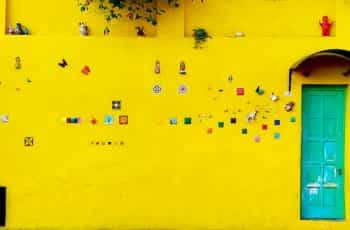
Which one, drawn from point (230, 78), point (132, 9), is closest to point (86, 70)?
point (132, 9)

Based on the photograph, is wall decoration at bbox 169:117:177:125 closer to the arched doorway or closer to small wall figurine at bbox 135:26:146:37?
small wall figurine at bbox 135:26:146:37

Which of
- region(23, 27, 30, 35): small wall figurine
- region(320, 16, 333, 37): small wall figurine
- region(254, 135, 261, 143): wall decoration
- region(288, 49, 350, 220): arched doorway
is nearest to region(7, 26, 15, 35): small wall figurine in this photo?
region(23, 27, 30, 35): small wall figurine

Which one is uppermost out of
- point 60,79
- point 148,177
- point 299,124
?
point 60,79

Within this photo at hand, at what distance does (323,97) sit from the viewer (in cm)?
1105

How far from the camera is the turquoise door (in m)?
11.0

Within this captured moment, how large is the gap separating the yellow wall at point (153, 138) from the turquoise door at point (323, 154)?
0.52 feet

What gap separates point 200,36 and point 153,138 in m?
1.78

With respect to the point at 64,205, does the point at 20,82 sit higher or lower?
higher

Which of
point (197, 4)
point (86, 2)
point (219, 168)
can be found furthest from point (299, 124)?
point (86, 2)

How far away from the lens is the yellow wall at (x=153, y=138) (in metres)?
11.0

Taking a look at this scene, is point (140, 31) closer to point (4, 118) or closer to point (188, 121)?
point (188, 121)

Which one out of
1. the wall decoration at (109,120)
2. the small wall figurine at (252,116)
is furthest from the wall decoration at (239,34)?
the wall decoration at (109,120)

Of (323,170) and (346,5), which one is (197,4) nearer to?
(346,5)

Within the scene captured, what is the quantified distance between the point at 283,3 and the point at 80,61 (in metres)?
3.37
